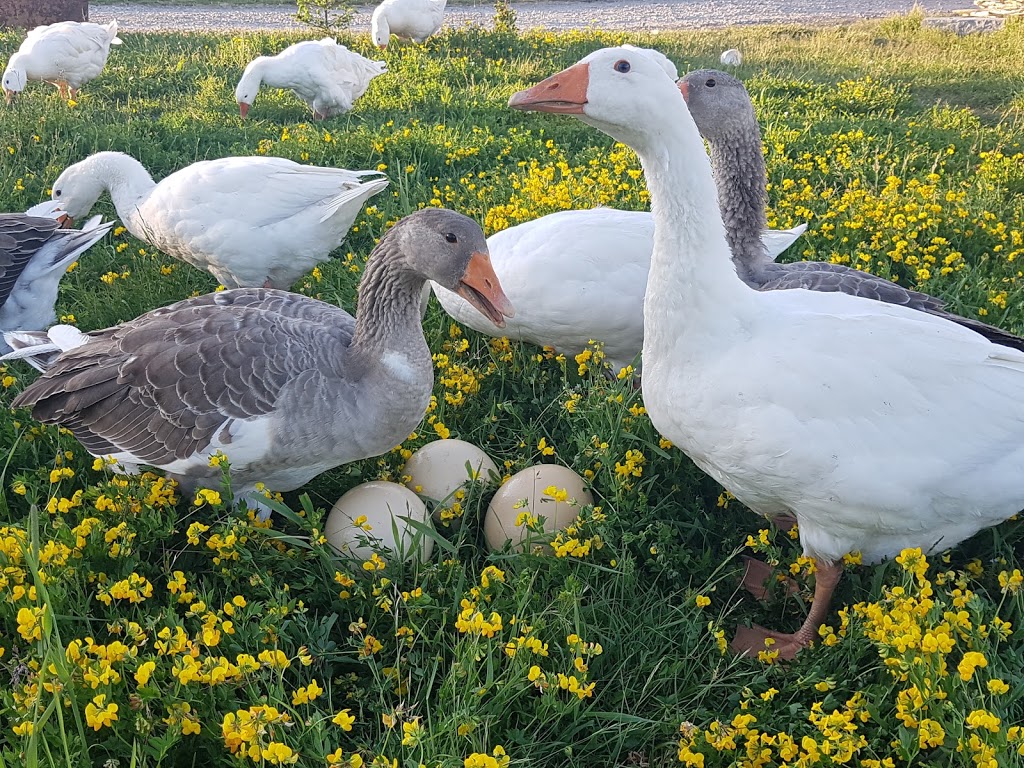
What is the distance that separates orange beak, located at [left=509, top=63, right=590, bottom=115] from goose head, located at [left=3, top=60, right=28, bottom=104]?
802cm

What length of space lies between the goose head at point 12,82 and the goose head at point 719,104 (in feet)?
24.7

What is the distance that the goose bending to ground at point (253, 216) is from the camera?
187 inches

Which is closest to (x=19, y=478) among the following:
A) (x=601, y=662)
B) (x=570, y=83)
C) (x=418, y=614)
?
(x=418, y=614)

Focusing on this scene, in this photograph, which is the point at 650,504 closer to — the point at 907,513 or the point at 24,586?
the point at 907,513

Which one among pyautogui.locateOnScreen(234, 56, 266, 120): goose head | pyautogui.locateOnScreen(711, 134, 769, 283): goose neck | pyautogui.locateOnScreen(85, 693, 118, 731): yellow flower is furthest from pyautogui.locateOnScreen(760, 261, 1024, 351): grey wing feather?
pyautogui.locateOnScreen(234, 56, 266, 120): goose head

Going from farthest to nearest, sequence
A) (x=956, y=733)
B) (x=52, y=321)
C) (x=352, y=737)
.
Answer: (x=52, y=321) < (x=352, y=737) < (x=956, y=733)

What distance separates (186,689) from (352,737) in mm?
525

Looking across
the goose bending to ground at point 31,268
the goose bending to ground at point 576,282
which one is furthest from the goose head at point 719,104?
the goose bending to ground at point 31,268

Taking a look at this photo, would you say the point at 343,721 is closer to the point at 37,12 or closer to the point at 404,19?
the point at 404,19

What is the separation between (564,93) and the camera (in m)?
2.75

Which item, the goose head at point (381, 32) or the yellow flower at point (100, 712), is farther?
the goose head at point (381, 32)

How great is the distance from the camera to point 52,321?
4746 millimetres

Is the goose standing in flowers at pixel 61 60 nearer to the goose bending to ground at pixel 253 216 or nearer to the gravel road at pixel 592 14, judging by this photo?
the goose bending to ground at pixel 253 216

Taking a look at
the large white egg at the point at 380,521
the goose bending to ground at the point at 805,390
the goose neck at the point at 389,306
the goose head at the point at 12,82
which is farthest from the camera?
the goose head at the point at 12,82
